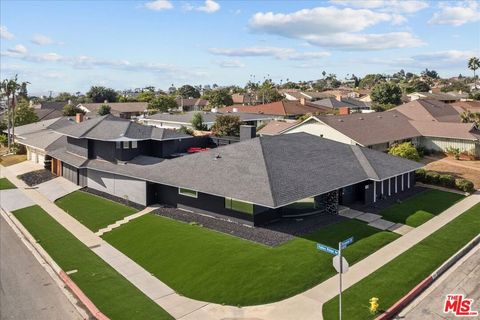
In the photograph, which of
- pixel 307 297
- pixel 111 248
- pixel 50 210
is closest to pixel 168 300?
pixel 307 297

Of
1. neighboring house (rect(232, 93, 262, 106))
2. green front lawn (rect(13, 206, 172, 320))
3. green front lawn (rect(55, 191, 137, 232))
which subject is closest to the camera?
green front lawn (rect(13, 206, 172, 320))

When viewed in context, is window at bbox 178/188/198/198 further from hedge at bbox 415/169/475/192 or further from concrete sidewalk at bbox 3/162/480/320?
hedge at bbox 415/169/475/192

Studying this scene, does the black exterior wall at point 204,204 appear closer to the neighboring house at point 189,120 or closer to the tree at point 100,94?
the neighboring house at point 189,120

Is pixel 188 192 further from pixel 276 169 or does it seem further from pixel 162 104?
pixel 162 104

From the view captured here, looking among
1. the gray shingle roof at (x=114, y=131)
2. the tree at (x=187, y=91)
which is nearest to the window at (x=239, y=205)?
the gray shingle roof at (x=114, y=131)

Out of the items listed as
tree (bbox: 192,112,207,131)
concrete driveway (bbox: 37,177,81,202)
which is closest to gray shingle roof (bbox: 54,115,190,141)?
concrete driveway (bbox: 37,177,81,202)

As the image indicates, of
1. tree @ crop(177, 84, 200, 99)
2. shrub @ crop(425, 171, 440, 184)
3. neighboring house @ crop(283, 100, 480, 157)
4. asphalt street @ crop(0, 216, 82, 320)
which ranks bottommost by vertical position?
asphalt street @ crop(0, 216, 82, 320)

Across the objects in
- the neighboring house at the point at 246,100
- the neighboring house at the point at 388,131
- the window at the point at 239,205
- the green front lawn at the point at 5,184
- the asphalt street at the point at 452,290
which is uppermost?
the neighboring house at the point at 246,100
